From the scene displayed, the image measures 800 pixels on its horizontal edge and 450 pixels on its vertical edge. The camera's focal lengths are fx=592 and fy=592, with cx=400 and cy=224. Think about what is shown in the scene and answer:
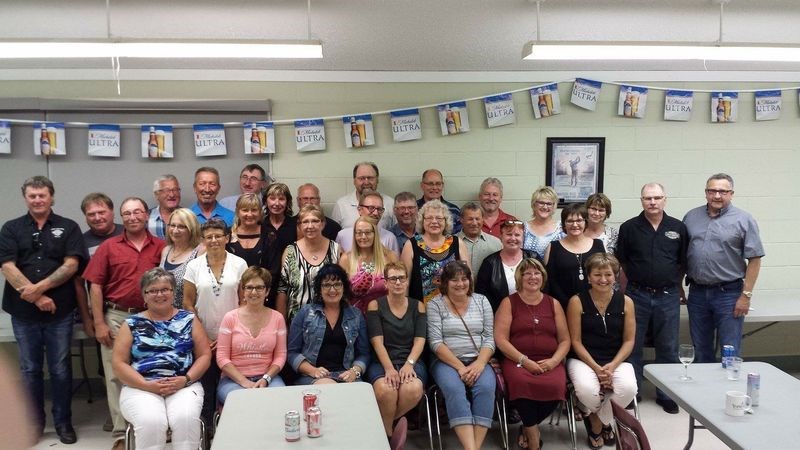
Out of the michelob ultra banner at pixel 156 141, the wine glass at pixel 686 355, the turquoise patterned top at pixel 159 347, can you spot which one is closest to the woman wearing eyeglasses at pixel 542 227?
the wine glass at pixel 686 355

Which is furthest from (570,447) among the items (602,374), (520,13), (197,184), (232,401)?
(197,184)

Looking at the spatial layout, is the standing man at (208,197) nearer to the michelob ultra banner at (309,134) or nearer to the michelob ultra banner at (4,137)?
the michelob ultra banner at (309,134)

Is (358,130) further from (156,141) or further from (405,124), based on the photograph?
(156,141)

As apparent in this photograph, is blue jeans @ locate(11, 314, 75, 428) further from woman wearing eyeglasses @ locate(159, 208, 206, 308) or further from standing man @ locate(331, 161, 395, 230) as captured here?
standing man @ locate(331, 161, 395, 230)

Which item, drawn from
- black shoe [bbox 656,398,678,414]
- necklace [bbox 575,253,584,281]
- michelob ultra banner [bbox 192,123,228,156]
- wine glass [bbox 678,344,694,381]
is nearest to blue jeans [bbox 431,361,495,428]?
necklace [bbox 575,253,584,281]

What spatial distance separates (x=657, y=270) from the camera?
3.95 meters

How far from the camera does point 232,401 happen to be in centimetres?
261

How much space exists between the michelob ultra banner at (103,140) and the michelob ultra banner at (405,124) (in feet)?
6.93

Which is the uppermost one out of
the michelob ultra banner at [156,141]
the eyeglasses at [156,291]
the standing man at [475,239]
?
the michelob ultra banner at [156,141]

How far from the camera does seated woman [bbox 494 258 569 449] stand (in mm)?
3357

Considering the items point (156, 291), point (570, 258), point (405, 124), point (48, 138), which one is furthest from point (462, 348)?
point (48, 138)

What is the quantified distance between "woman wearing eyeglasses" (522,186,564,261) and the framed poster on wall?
932 mm

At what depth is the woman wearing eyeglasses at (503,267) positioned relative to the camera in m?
3.66

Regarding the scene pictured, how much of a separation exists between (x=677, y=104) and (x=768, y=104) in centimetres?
78
